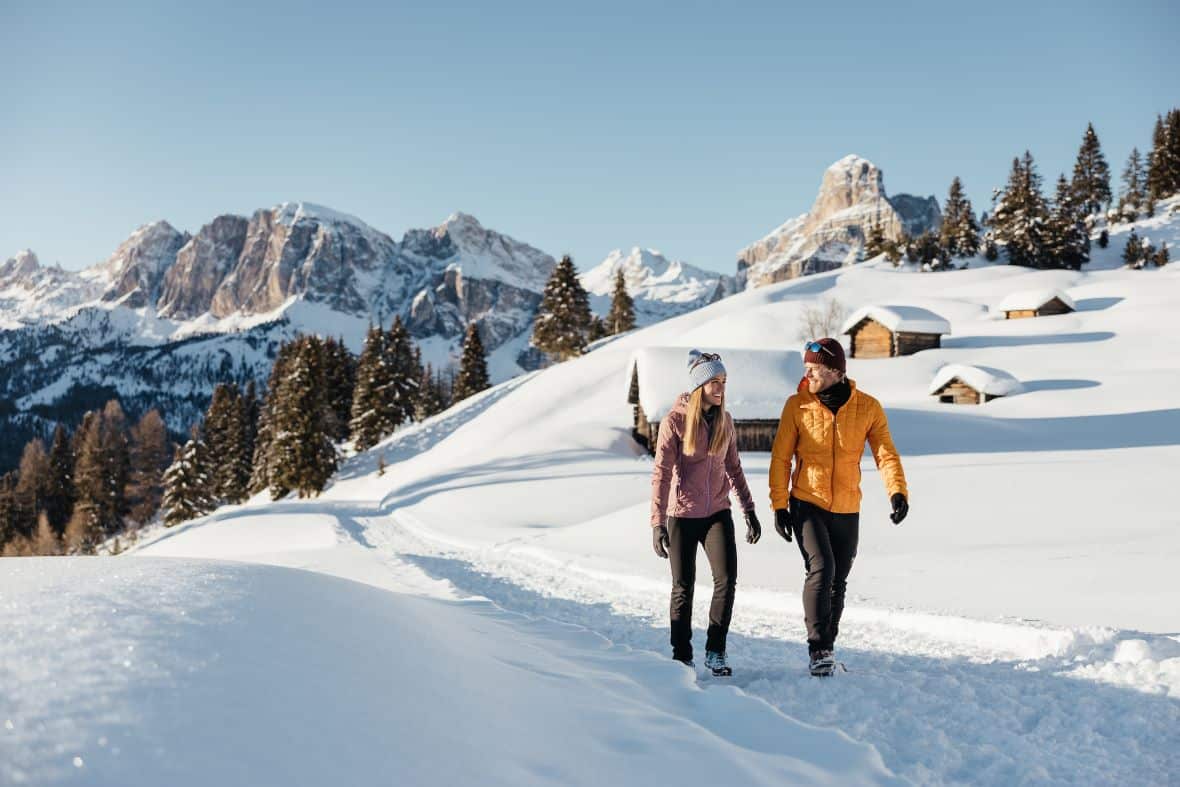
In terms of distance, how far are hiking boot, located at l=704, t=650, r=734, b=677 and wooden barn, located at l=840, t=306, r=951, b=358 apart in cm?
4091

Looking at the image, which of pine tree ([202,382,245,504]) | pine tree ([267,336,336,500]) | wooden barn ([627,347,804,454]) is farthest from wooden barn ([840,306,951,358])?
pine tree ([202,382,245,504])

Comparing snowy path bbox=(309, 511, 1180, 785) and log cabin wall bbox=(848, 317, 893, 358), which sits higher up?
log cabin wall bbox=(848, 317, 893, 358)

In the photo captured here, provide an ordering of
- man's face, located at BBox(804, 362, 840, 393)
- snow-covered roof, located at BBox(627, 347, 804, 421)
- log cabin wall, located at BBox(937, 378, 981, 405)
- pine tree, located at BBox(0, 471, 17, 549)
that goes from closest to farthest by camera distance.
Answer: man's face, located at BBox(804, 362, 840, 393)
snow-covered roof, located at BBox(627, 347, 804, 421)
log cabin wall, located at BBox(937, 378, 981, 405)
pine tree, located at BBox(0, 471, 17, 549)

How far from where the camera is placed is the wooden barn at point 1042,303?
46094 mm

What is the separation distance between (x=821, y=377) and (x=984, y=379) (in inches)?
1265

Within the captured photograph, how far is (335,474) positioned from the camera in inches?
1569

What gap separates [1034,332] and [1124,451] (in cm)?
2564

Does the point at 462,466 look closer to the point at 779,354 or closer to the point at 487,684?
the point at 779,354

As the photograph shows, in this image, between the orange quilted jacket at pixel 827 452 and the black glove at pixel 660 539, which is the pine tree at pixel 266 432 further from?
the orange quilted jacket at pixel 827 452

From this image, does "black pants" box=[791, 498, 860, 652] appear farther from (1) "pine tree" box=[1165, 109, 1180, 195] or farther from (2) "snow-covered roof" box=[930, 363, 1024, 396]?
(1) "pine tree" box=[1165, 109, 1180, 195]

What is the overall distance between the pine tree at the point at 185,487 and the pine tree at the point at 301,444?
829cm

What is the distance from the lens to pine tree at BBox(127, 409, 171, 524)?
173 ft

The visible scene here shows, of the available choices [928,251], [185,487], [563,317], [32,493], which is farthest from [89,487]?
[928,251]

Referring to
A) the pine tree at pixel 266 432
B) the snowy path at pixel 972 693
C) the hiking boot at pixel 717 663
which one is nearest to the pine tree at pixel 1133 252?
the snowy path at pixel 972 693
